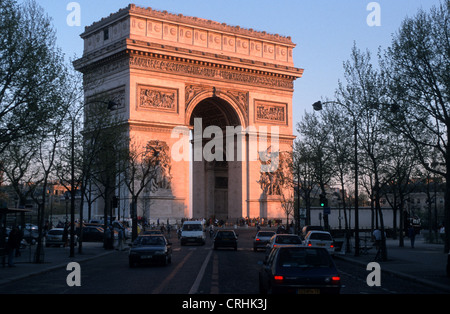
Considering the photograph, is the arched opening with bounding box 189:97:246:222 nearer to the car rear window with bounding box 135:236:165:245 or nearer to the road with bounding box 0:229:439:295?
the car rear window with bounding box 135:236:165:245

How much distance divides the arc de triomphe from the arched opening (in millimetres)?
135

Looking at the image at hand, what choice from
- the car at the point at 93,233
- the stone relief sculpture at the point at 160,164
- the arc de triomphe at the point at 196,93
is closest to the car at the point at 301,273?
the car at the point at 93,233

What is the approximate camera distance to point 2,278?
2136 centimetres

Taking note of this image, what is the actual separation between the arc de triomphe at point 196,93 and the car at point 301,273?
1781 inches

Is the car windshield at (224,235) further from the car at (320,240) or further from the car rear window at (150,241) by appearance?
the car rear window at (150,241)

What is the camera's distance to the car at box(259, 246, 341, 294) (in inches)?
489

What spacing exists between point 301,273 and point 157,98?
50581 millimetres

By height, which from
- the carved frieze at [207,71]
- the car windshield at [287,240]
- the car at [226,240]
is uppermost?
the carved frieze at [207,71]

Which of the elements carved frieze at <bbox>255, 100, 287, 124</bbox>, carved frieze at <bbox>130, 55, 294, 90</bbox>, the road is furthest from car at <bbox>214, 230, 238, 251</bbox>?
carved frieze at <bbox>255, 100, 287, 124</bbox>

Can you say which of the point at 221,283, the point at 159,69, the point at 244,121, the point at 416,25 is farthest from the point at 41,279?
the point at 244,121

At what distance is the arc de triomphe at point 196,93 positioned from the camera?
60.3 metres

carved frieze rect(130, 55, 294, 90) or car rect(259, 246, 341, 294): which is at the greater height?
carved frieze rect(130, 55, 294, 90)

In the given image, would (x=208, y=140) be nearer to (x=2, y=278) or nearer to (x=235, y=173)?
(x=235, y=173)
